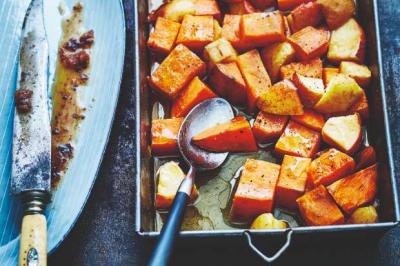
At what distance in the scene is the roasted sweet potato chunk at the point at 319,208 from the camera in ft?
6.29

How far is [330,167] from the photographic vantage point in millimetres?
1970

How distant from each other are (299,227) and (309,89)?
45 centimetres

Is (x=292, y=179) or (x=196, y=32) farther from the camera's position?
(x=196, y=32)

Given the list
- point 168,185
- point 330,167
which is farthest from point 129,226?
point 330,167

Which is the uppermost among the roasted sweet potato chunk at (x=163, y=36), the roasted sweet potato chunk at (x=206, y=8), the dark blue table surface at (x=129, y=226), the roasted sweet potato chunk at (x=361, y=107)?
the roasted sweet potato chunk at (x=206, y=8)

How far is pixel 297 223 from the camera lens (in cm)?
200

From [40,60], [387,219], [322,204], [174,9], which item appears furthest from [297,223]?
[40,60]

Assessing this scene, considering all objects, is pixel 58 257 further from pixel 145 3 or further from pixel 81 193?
pixel 145 3

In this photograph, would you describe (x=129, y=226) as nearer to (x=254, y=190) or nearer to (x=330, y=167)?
(x=254, y=190)

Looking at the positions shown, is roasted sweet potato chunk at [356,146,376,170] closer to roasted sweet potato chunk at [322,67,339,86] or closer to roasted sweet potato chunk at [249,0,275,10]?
roasted sweet potato chunk at [322,67,339,86]

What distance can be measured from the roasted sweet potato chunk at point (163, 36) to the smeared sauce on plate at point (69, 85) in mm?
213

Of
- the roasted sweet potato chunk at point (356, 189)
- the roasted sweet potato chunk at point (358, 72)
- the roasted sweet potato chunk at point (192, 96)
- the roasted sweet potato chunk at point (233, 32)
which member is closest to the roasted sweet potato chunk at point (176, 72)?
the roasted sweet potato chunk at point (192, 96)

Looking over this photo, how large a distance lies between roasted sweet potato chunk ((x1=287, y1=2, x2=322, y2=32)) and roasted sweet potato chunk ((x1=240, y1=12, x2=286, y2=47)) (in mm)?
48

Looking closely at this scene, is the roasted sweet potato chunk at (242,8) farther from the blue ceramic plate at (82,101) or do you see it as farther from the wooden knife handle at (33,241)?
the wooden knife handle at (33,241)
